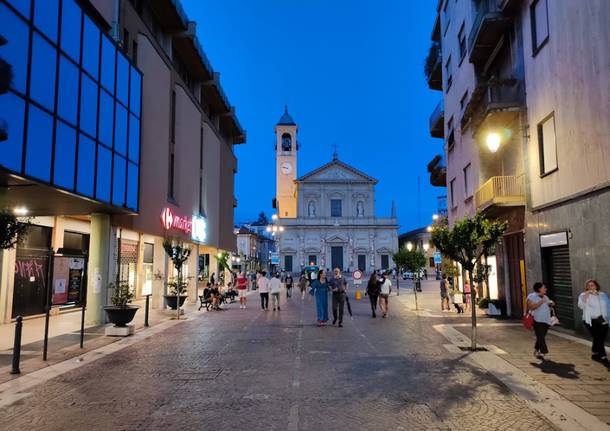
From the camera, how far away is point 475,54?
66.5 ft

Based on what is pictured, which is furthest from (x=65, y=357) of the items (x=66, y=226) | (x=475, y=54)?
(x=475, y=54)

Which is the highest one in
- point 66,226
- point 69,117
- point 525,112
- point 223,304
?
point 525,112

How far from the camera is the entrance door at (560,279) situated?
13608 millimetres

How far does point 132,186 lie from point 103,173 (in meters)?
2.51

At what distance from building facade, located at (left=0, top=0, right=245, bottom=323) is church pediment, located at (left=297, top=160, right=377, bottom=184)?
59618 millimetres

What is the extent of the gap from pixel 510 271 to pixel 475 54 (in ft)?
30.3

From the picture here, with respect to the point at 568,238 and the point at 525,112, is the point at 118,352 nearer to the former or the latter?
the point at 568,238

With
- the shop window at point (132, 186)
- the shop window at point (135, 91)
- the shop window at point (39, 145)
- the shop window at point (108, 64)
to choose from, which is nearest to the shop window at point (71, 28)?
the shop window at point (108, 64)

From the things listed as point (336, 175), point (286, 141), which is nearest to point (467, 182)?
point (336, 175)

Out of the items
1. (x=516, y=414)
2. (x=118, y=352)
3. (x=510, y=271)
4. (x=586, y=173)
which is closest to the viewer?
(x=516, y=414)

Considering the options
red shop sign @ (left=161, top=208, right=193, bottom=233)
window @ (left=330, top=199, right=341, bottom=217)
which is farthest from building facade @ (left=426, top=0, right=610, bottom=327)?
window @ (left=330, top=199, right=341, bottom=217)

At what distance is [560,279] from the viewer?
14.3 meters

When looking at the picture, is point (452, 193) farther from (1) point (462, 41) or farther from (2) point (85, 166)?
(2) point (85, 166)

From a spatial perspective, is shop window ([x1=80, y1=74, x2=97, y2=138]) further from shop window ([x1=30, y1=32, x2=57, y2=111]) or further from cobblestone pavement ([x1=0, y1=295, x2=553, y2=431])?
cobblestone pavement ([x1=0, y1=295, x2=553, y2=431])
